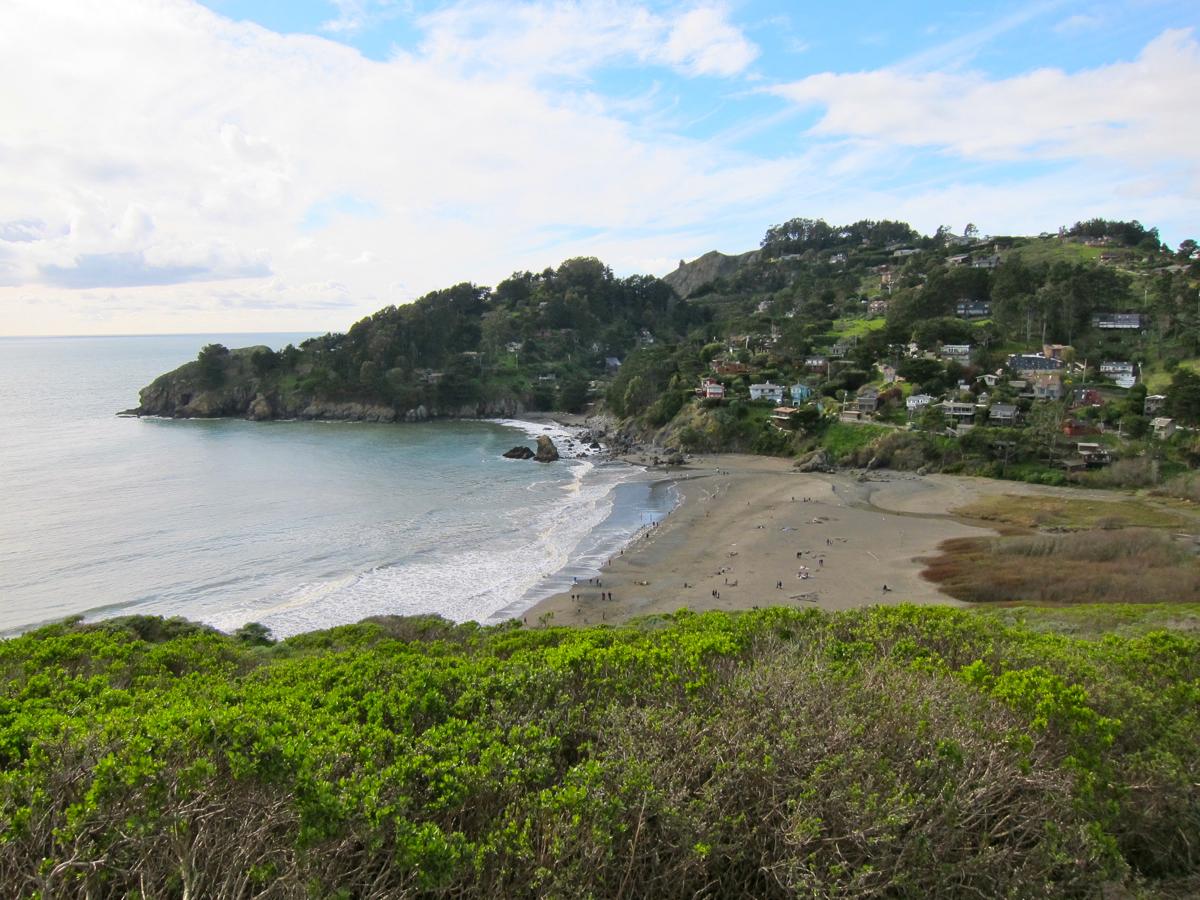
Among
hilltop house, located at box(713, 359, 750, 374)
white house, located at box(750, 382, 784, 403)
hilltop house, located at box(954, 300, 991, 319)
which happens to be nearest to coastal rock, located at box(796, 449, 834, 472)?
white house, located at box(750, 382, 784, 403)

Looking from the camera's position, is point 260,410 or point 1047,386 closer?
point 1047,386

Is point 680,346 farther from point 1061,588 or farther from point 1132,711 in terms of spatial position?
point 1132,711

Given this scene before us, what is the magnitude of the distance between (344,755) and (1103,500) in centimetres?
4857

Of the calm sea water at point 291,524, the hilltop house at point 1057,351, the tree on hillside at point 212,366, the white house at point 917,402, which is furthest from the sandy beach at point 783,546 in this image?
the tree on hillside at point 212,366

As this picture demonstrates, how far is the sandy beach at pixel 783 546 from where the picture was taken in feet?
89.6

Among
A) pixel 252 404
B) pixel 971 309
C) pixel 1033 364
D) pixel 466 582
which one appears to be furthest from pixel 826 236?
pixel 466 582

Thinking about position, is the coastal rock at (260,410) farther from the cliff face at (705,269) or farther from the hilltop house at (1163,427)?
→ the cliff face at (705,269)

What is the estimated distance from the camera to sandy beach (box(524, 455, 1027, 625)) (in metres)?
27.3

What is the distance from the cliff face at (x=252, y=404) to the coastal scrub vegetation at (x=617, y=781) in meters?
80.0

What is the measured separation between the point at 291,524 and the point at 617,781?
36895 millimetres

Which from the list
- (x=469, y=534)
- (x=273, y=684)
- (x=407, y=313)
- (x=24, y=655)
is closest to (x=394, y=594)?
(x=469, y=534)

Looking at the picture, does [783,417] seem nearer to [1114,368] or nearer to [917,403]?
[917,403]

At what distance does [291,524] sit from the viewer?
39281mm

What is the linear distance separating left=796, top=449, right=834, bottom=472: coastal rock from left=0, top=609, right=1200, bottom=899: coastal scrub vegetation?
4516 cm
